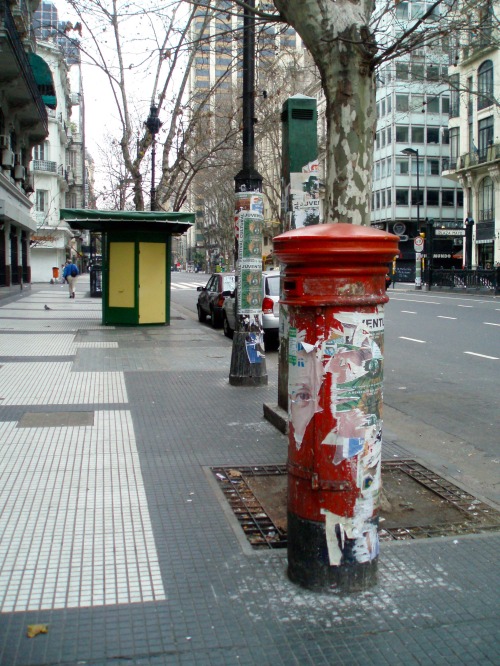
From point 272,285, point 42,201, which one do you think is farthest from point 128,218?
point 42,201

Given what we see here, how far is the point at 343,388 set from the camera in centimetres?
374

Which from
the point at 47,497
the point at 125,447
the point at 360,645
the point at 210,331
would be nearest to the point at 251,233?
the point at 125,447

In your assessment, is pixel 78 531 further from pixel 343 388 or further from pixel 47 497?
pixel 343 388

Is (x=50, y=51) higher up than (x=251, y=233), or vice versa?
(x=50, y=51)

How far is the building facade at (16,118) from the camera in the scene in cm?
2432

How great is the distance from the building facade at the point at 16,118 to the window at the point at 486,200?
102ft

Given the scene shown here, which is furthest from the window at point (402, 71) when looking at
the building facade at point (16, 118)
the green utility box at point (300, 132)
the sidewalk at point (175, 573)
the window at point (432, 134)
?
the window at point (432, 134)

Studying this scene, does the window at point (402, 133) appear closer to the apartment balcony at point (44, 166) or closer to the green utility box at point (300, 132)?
the apartment balcony at point (44, 166)

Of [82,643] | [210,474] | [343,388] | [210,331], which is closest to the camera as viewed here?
[82,643]

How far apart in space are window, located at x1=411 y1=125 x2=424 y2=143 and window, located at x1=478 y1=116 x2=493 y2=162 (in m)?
13.4

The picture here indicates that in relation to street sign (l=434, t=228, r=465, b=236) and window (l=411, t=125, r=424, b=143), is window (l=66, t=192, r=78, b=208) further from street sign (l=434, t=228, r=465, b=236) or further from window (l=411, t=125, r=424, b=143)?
street sign (l=434, t=228, r=465, b=236)

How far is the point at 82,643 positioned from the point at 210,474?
2.70 metres

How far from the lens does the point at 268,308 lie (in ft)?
50.0

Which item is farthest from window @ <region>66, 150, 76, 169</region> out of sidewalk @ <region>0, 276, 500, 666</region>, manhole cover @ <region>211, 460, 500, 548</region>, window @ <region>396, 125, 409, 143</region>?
manhole cover @ <region>211, 460, 500, 548</region>
